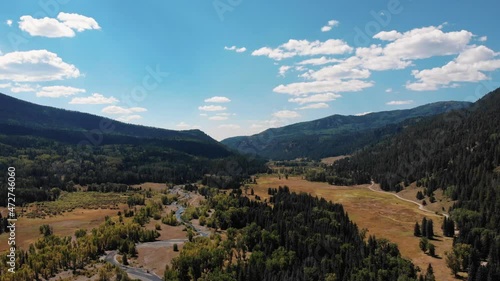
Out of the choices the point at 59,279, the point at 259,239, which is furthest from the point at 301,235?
the point at 59,279

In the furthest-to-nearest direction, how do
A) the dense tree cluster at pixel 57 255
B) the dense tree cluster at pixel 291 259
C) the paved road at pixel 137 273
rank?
the paved road at pixel 137 273
the dense tree cluster at pixel 57 255
the dense tree cluster at pixel 291 259

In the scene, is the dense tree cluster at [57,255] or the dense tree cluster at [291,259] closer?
the dense tree cluster at [291,259]

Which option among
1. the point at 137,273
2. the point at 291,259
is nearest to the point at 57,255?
the point at 137,273

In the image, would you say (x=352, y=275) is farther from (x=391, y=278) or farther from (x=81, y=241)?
(x=81, y=241)

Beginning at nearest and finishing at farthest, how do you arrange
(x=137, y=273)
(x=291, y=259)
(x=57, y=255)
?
(x=291, y=259) → (x=137, y=273) → (x=57, y=255)

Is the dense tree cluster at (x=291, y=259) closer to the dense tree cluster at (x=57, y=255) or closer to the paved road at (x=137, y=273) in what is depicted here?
the paved road at (x=137, y=273)

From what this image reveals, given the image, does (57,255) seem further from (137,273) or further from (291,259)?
(291,259)

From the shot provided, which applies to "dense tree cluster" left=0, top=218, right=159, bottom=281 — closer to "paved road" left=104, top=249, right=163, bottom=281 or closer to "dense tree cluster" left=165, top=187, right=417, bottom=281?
"paved road" left=104, top=249, right=163, bottom=281

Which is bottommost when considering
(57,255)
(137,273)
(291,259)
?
(137,273)

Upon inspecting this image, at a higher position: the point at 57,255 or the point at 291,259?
the point at 57,255

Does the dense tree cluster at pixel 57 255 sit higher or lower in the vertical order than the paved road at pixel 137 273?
higher

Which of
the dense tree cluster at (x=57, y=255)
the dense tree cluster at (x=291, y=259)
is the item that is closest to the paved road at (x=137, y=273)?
the dense tree cluster at (x=291, y=259)

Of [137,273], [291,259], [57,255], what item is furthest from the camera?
[57,255]

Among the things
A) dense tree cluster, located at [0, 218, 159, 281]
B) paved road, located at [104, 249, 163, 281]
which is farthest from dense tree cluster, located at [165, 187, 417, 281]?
dense tree cluster, located at [0, 218, 159, 281]
